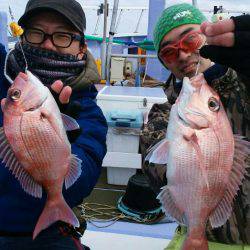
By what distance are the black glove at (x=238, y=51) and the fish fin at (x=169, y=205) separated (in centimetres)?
62

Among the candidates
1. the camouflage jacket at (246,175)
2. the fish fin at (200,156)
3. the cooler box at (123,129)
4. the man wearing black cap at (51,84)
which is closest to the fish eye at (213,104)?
the fish fin at (200,156)

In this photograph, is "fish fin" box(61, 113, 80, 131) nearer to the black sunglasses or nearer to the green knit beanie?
the black sunglasses

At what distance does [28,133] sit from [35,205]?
3.24ft

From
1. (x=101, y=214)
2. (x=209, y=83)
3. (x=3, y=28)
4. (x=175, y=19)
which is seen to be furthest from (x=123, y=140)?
(x=209, y=83)

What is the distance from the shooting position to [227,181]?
69.6 inches

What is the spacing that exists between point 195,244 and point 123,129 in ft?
13.7

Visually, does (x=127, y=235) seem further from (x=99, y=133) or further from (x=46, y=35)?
(x=46, y=35)

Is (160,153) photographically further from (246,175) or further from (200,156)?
(246,175)

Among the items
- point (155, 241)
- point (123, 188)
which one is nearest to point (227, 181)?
point (155, 241)

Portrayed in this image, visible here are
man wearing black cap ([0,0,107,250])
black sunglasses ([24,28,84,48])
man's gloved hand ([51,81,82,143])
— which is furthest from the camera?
black sunglasses ([24,28,84,48])

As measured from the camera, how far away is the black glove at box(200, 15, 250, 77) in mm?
1728

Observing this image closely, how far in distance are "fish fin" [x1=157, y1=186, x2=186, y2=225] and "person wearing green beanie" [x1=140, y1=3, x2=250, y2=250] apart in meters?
0.64

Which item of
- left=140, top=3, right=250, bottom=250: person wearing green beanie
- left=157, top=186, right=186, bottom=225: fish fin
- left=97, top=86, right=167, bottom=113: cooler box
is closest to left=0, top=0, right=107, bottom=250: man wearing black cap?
left=140, top=3, right=250, bottom=250: person wearing green beanie

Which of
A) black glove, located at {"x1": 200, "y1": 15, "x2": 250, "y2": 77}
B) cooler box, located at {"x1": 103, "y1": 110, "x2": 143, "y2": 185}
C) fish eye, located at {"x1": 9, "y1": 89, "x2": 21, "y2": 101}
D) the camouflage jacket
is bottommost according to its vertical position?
cooler box, located at {"x1": 103, "y1": 110, "x2": 143, "y2": 185}
